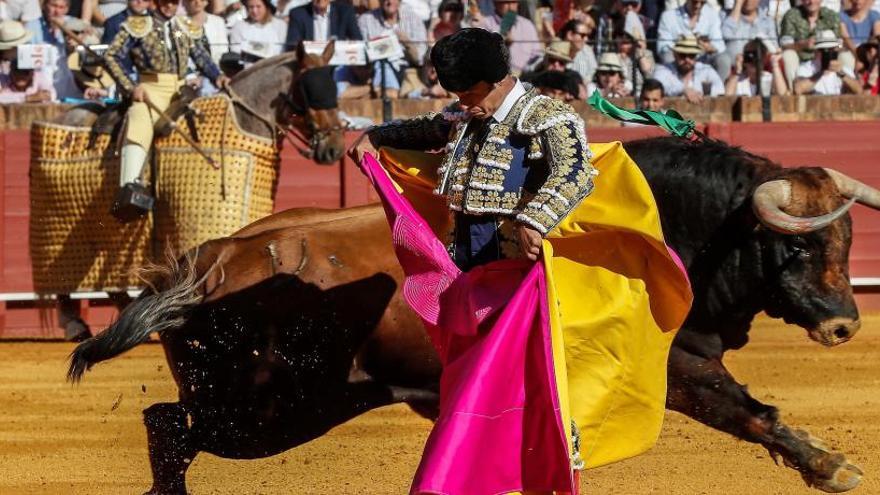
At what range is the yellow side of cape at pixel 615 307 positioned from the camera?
10.4ft

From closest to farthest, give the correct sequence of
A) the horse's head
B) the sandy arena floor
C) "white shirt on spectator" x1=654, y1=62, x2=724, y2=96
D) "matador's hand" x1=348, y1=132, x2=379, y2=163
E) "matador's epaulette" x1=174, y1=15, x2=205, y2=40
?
1. "matador's hand" x1=348, y1=132, x2=379, y2=163
2. the sandy arena floor
3. the horse's head
4. "matador's epaulette" x1=174, y1=15, x2=205, y2=40
5. "white shirt on spectator" x1=654, y1=62, x2=724, y2=96

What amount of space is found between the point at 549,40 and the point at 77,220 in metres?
3.10

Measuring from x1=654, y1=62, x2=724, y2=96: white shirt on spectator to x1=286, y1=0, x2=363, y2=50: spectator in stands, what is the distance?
191 centimetres

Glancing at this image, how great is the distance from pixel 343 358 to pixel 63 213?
177 inches

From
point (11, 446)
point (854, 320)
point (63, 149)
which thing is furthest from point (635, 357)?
point (63, 149)

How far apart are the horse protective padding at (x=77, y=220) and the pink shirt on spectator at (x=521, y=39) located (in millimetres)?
2500

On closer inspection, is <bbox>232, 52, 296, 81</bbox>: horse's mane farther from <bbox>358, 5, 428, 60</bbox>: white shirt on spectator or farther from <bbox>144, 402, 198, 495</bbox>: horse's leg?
<bbox>144, 402, 198, 495</bbox>: horse's leg

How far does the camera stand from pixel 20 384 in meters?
6.55

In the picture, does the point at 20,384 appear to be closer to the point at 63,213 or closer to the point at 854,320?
the point at 63,213

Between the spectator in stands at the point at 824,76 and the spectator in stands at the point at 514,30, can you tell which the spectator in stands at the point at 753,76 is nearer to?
the spectator in stands at the point at 824,76

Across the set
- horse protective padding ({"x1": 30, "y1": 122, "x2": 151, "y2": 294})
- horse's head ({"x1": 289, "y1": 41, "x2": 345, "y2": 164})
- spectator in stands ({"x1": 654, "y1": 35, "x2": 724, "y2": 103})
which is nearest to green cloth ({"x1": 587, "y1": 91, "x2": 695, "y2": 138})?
horse's head ({"x1": 289, "y1": 41, "x2": 345, "y2": 164})

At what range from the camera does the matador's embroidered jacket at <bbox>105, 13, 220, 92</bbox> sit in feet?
24.0

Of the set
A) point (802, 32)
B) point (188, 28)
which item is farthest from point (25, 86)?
point (802, 32)

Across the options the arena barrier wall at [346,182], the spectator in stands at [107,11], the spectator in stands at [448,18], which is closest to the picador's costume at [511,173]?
the arena barrier wall at [346,182]
